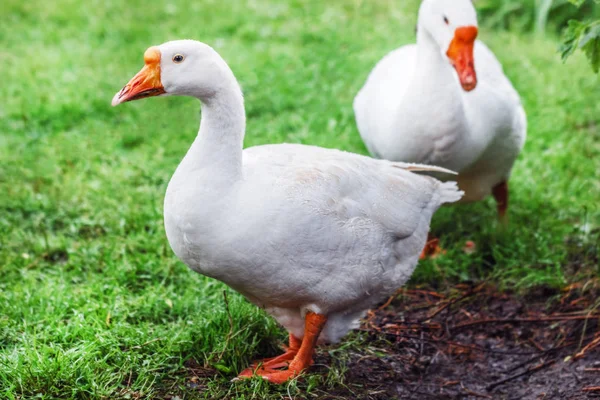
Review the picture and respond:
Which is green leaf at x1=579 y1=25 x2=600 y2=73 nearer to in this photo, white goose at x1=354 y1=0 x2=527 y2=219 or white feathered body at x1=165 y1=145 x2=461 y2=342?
white goose at x1=354 y1=0 x2=527 y2=219

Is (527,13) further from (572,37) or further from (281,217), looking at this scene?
(281,217)

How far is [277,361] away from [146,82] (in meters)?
1.47

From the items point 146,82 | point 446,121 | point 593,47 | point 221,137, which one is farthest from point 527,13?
point 146,82

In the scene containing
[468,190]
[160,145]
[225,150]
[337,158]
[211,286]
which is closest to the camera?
[225,150]

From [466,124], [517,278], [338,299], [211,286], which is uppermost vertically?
[466,124]

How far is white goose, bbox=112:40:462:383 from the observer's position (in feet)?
10.5

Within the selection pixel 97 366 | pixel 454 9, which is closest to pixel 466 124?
pixel 454 9

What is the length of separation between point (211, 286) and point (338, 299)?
108 cm

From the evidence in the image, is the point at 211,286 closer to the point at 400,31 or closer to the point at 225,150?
the point at 225,150

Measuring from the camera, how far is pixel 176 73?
3.19 meters

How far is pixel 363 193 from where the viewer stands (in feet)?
12.1

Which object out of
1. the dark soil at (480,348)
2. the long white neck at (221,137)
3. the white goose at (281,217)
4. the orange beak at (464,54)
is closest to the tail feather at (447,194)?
the white goose at (281,217)

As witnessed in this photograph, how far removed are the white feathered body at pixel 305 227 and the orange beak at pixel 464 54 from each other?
2.10ft

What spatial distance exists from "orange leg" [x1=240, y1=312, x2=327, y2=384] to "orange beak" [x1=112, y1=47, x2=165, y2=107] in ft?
4.08
